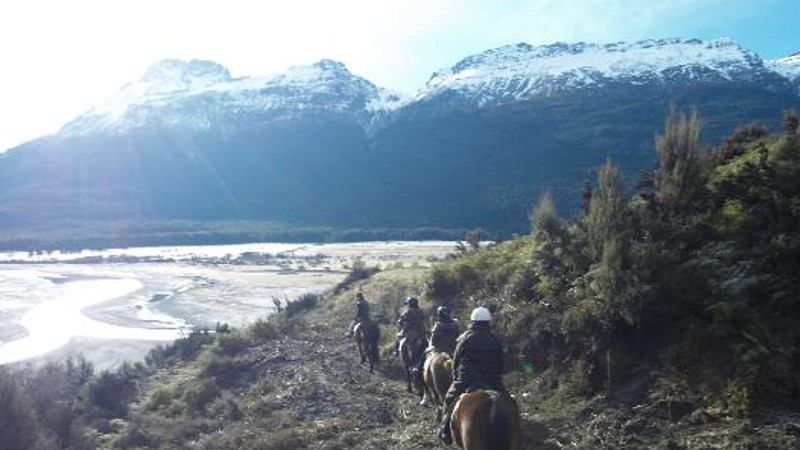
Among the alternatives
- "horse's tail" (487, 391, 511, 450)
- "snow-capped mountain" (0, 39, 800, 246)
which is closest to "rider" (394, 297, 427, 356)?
"horse's tail" (487, 391, 511, 450)

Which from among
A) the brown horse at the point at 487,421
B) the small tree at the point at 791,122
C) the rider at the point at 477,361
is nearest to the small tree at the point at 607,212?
the small tree at the point at 791,122

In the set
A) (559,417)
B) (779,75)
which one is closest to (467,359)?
(559,417)

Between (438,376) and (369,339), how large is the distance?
678 centimetres

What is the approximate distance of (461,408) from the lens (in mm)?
9688

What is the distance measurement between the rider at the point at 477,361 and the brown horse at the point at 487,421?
0.47 m

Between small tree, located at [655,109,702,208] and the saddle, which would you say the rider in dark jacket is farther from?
small tree, located at [655,109,702,208]

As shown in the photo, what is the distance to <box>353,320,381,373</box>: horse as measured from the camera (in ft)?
66.2

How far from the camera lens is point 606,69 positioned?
15675 centimetres

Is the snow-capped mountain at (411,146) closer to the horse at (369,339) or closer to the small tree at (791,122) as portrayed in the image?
the horse at (369,339)

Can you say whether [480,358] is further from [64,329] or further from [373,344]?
[64,329]

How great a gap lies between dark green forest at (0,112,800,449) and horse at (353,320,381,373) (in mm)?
691

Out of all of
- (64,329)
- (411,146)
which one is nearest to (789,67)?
(411,146)

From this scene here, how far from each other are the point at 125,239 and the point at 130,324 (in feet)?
239

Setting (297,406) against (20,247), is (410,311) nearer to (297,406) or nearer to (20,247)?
(297,406)
